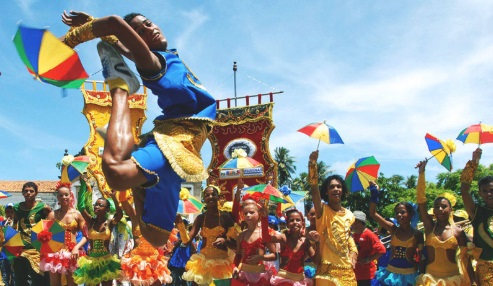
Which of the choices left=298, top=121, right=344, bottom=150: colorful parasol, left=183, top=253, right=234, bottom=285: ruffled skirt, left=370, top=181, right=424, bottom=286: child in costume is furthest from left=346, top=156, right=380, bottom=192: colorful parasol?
left=183, top=253, right=234, bottom=285: ruffled skirt

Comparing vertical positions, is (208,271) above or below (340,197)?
below

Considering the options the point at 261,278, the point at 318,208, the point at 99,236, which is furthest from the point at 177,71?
the point at 99,236

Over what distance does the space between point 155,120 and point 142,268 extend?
4.83 metres

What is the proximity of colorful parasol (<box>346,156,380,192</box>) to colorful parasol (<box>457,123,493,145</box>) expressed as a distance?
5.19 ft

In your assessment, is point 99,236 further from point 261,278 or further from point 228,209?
point 261,278

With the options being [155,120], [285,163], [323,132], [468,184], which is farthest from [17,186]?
[155,120]

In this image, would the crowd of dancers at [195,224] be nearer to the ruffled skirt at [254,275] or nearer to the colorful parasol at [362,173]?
the ruffled skirt at [254,275]

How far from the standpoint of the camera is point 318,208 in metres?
6.31

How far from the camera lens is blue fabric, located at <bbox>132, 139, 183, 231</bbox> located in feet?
12.2

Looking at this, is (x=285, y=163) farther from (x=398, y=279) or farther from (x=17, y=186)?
(x=398, y=279)

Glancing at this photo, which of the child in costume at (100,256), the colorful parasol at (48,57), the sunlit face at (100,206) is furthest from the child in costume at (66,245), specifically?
the colorful parasol at (48,57)

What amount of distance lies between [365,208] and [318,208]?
3478 cm

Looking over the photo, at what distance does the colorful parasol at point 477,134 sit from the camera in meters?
7.16

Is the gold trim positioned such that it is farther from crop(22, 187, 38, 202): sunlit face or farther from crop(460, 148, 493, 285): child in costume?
crop(22, 187, 38, 202): sunlit face
